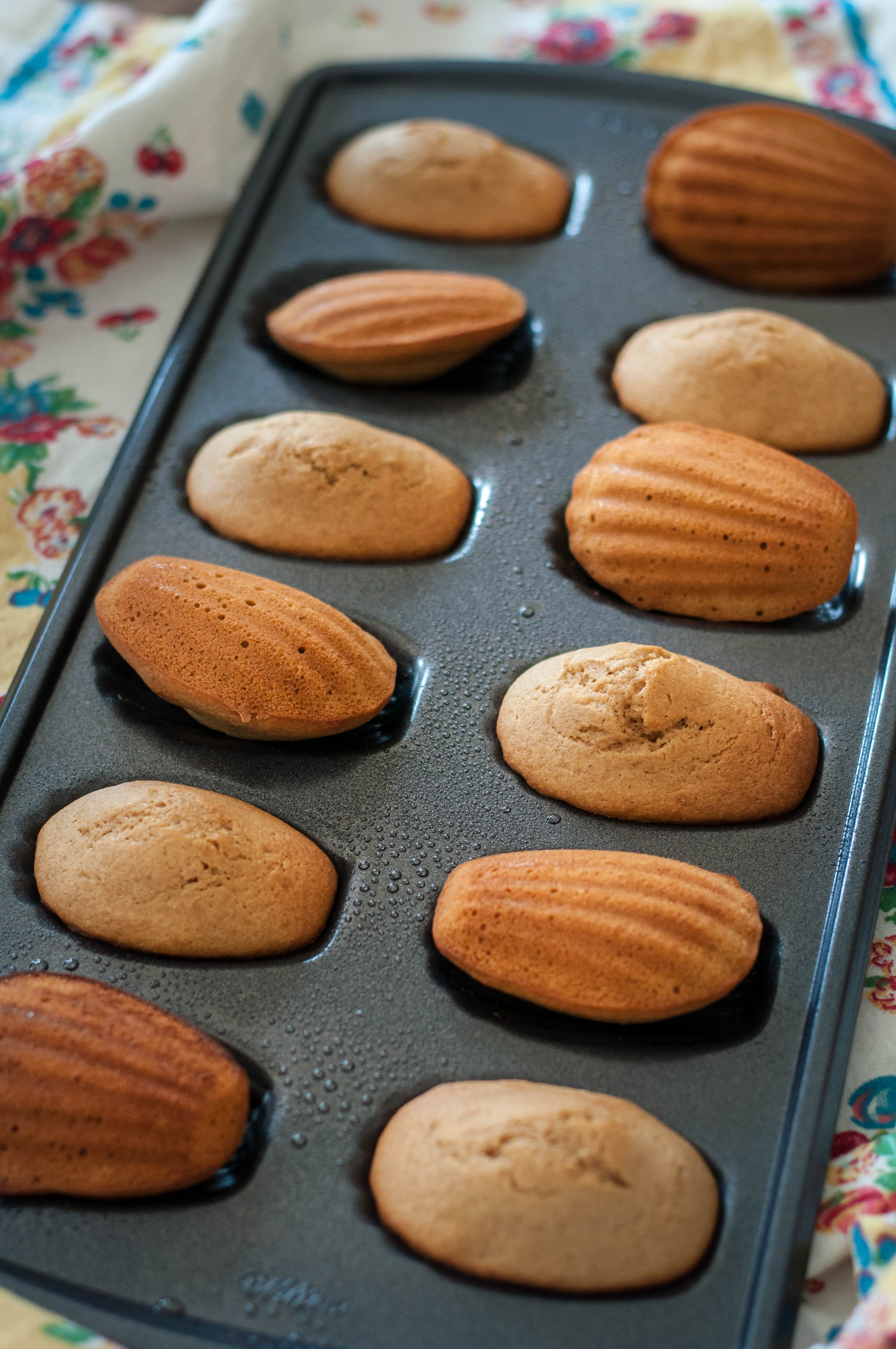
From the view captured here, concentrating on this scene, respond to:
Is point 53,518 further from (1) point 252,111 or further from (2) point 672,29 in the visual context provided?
(2) point 672,29

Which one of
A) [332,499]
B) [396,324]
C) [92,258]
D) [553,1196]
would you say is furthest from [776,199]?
[553,1196]

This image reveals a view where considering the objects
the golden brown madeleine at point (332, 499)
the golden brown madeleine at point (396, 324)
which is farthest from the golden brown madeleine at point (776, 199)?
the golden brown madeleine at point (332, 499)

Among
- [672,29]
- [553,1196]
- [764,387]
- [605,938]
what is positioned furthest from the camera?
[672,29]

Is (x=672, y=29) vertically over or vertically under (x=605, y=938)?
over

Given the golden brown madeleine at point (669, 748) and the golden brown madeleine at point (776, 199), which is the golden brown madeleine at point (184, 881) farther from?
the golden brown madeleine at point (776, 199)

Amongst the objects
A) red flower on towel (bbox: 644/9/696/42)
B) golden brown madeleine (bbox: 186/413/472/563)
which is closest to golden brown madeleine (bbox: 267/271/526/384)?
golden brown madeleine (bbox: 186/413/472/563)
